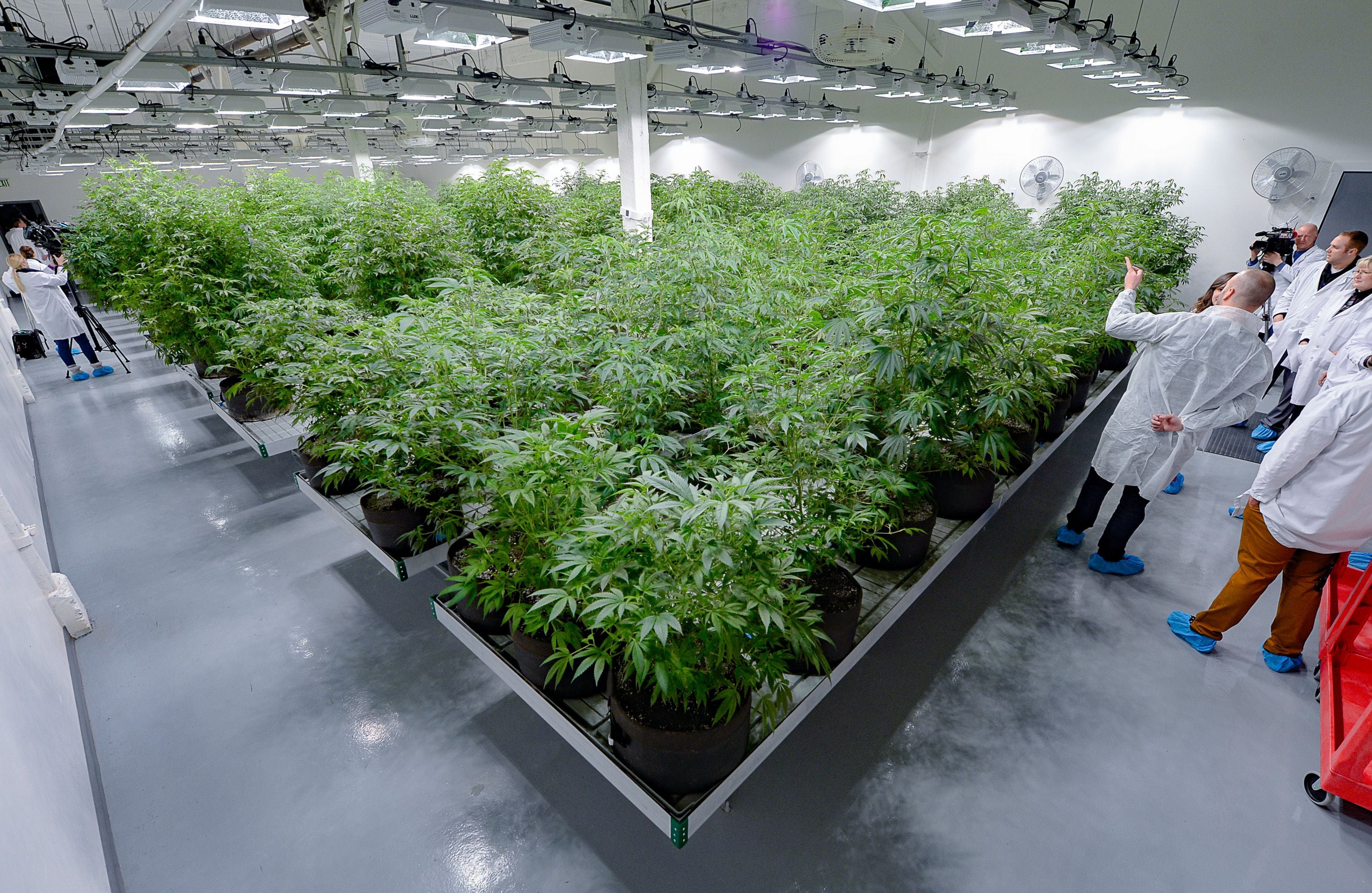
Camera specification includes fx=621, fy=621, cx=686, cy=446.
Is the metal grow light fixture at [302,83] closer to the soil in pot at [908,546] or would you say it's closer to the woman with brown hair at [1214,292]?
the soil in pot at [908,546]

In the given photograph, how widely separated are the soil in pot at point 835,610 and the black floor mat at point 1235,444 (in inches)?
159

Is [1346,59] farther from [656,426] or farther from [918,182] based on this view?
[656,426]

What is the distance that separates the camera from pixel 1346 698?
88.0 inches

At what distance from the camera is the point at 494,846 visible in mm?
1994

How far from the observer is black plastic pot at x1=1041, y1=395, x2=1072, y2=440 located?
3.73 m

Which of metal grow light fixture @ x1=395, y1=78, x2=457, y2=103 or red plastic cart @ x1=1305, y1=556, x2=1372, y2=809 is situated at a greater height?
metal grow light fixture @ x1=395, y1=78, x2=457, y2=103

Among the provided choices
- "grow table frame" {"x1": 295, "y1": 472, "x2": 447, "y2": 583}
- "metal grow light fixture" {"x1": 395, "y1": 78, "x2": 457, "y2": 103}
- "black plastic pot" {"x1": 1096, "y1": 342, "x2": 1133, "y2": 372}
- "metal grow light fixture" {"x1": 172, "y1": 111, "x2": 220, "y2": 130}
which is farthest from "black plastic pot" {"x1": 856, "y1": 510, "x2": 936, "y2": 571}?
"metal grow light fixture" {"x1": 172, "y1": 111, "x2": 220, "y2": 130}

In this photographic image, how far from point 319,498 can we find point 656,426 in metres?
1.83

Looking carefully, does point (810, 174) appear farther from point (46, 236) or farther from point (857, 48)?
point (46, 236)

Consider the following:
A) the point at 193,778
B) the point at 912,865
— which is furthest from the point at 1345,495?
the point at 193,778

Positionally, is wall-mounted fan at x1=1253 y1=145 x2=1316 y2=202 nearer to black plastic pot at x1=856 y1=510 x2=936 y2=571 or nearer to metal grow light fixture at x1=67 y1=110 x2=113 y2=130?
black plastic pot at x1=856 y1=510 x2=936 y2=571

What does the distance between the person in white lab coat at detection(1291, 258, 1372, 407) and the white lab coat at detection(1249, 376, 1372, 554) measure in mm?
2268

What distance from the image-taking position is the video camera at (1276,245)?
5.45 m

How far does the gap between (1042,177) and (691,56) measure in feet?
24.4
